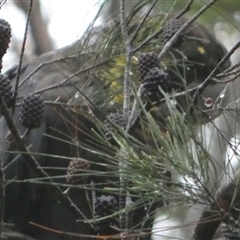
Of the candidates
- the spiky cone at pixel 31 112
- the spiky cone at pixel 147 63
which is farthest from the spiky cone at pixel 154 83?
the spiky cone at pixel 31 112

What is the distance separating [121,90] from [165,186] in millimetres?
310

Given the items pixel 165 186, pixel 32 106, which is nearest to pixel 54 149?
pixel 32 106

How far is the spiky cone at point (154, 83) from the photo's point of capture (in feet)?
2.48

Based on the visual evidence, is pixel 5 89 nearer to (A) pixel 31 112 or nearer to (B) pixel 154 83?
(A) pixel 31 112

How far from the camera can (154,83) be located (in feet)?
2.48

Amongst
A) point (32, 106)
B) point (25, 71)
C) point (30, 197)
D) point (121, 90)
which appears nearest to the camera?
point (32, 106)

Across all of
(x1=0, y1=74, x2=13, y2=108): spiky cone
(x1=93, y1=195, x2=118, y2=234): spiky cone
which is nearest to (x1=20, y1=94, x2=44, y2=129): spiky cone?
(x1=0, y1=74, x2=13, y2=108): spiky cone

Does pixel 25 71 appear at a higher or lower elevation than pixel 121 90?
higher

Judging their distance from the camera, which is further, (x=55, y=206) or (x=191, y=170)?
(x=55, y=206)

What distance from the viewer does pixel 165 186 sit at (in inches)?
27.5

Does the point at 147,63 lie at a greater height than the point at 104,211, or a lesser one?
greater

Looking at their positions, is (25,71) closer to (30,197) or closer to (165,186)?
(30,197)

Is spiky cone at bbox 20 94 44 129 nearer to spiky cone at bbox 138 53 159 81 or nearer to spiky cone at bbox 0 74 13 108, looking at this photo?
spiky cone at bbox 0 74 13 108

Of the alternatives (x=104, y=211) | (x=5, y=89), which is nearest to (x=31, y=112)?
(x=5, y=89)
